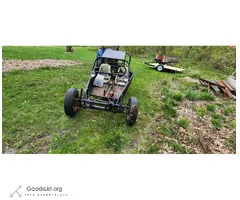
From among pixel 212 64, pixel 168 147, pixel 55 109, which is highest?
pixel 212 64

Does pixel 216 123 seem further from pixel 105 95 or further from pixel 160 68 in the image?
pixel 160 68

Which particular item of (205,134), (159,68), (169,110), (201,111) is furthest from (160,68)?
(205,134)

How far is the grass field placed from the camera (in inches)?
147

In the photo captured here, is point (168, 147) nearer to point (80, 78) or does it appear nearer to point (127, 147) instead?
point (127, 147)

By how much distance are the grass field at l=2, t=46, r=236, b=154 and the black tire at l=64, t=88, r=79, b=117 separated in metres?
0.29

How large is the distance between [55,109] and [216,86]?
7.92 meters

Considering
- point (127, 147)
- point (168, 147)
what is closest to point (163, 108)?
point (168, 147)

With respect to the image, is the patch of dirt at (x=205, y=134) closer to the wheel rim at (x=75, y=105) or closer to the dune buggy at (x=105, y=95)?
the dune buggy at (x=105, y=95)

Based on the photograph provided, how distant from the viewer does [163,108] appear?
5.95 meters

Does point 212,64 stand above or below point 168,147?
above

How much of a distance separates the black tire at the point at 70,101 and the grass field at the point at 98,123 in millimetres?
288

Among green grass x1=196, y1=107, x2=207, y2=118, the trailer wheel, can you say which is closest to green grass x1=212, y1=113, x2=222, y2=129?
green grass x1=196, y1=107, x2=207, y2=118

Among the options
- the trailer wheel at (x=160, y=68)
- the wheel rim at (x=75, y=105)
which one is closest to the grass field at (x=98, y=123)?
the wheel rim at (x=75, y=105)

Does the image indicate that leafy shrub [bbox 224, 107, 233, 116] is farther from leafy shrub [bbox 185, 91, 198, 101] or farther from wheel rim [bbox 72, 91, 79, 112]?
wheel rim [bbox 72, 91, 79, 112]
